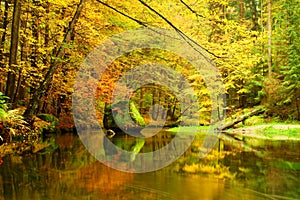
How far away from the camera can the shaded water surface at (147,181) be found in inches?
127

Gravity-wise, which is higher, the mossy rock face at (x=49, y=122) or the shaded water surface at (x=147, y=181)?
the mossy rock face at (x=49, y=122)

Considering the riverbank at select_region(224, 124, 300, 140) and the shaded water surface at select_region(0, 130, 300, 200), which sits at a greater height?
the riverbank at select_region(224, 124, 300, 140)

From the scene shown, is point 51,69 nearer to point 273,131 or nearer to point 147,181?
point 147,181

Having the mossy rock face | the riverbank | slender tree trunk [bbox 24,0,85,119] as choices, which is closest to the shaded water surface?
slender tree trunk [bbox 24,0,85,119]

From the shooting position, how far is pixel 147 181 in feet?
12.8

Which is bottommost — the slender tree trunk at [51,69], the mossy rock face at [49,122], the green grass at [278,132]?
the green grass at [278,132]

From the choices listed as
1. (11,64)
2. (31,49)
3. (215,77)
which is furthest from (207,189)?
(215,77)

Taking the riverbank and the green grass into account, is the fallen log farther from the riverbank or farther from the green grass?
the green grass

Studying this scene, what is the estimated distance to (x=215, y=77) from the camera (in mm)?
17516

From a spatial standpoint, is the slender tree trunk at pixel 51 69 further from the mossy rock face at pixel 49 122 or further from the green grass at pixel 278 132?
the green grass at pixel 278 132

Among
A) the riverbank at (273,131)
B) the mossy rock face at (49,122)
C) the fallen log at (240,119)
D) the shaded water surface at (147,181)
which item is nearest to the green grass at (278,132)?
the riverbank at (273,131)

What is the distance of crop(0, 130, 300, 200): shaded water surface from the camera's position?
3.24m

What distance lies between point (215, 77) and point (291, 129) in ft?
18.4

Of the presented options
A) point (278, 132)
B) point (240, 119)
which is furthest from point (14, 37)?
point (240, 119)
